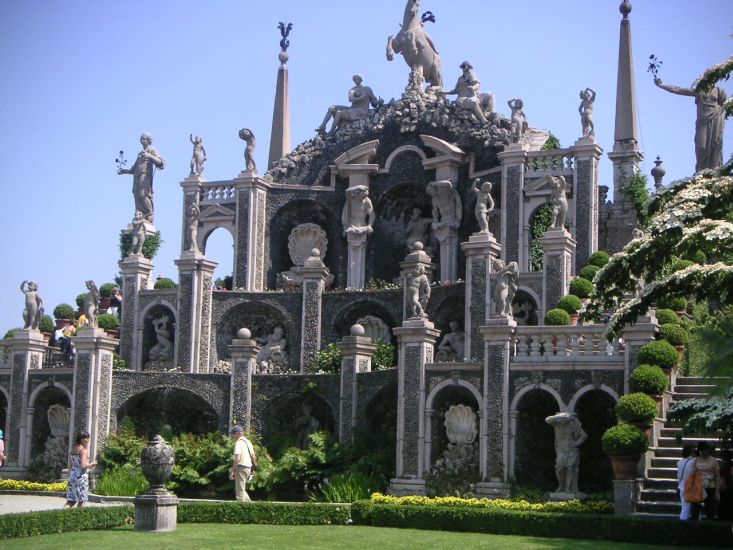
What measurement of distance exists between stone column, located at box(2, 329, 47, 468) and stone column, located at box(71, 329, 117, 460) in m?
1.96

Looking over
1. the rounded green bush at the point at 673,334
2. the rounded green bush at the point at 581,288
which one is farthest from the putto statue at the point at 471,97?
the rounded green bush at the point at 673,334

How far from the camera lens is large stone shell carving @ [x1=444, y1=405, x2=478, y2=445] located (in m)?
34.5

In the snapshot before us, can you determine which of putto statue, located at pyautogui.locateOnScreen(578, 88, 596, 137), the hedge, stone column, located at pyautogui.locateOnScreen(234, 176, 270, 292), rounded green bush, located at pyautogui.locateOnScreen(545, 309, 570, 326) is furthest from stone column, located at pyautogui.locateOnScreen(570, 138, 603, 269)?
the hedge

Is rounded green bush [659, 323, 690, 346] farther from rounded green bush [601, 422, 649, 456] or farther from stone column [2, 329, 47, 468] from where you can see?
stone column [2, 329, 47, 468]

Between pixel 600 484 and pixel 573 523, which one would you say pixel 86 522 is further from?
pixel 600 484

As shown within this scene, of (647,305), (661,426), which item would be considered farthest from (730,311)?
(647,305)

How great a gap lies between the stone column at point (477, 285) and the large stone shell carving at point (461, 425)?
457cm

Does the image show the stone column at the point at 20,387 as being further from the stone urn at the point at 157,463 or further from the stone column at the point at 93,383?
the stone urn at the point at 157,463

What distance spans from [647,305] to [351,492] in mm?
11790

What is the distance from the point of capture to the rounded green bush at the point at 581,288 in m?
38.3

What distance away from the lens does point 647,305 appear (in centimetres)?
2514

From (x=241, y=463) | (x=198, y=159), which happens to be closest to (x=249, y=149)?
(x=198, y=159)

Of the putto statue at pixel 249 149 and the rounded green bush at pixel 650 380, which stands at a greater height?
the putto statue at pixel 249 149

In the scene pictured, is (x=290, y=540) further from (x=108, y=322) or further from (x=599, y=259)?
(x=108, y=322)
